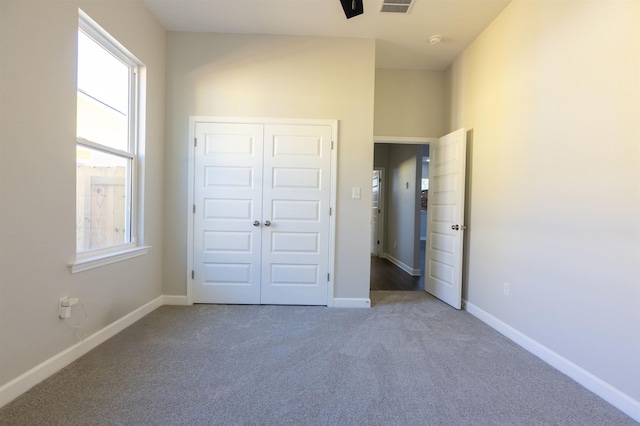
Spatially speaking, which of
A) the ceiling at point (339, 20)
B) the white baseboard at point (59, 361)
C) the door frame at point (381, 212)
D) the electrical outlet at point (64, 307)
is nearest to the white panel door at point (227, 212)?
the white baseboard at point (59, 361)

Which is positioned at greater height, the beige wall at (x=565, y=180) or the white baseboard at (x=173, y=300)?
the beige wall at (x=565, y=180)

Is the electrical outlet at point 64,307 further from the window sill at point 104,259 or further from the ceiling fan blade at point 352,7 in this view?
the ceiling fan blade at point 352,7

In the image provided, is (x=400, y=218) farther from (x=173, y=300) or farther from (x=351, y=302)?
(x=173, y=300)

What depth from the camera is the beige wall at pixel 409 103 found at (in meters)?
3.75

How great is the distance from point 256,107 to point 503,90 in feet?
7.84

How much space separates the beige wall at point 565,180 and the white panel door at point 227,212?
2.35 m

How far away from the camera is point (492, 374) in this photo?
1.94 m

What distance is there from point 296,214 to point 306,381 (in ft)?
5.65

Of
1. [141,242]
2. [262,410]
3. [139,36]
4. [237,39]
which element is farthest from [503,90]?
[141,242]

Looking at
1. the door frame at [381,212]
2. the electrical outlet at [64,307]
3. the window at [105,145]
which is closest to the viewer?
the electrical outlet at [64,307]

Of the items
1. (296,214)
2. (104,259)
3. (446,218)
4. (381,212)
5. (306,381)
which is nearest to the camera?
(306,381)

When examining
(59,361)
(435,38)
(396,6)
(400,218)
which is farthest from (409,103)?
(59,361)

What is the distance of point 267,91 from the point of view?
124 inches

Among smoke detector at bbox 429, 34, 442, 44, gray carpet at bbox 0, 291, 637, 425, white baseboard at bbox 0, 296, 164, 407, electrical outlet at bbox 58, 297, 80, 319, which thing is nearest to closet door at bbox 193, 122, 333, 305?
gray carpet at bbox 0, 291, 637, 425
